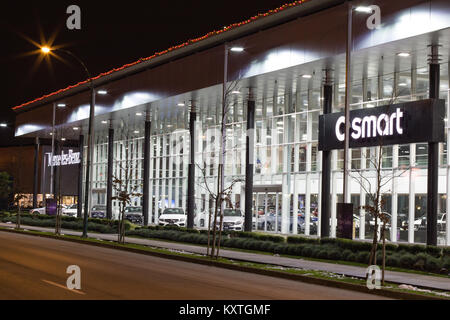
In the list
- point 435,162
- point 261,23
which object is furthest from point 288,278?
point 261,23

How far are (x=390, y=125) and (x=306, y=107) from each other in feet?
47.7

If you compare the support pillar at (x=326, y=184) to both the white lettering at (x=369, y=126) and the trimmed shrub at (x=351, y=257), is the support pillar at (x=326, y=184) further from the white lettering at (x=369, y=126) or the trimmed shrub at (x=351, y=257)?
the trimmed shrub at (x=351, y=257)

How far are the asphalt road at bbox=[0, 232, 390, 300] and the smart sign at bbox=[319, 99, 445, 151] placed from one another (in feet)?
27.0

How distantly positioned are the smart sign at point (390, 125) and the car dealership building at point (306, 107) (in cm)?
6

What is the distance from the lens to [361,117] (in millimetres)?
30062

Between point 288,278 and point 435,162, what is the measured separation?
31.4 ft

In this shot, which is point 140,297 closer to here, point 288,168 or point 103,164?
point 288,168

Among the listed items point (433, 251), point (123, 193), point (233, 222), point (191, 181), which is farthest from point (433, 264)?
point (191, 181)

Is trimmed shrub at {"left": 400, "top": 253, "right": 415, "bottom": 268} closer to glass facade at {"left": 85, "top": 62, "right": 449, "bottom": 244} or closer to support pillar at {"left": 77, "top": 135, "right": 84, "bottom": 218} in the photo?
glass facade at {"left": 85, "top": 62, "right": 449, "bottom": 244}

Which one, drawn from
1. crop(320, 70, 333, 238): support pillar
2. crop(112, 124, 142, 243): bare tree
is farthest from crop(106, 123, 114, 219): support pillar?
crop(320, 70, 333, 238): support pillar

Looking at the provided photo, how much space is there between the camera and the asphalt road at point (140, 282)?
47.6 ft

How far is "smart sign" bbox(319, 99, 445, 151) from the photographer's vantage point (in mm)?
26719

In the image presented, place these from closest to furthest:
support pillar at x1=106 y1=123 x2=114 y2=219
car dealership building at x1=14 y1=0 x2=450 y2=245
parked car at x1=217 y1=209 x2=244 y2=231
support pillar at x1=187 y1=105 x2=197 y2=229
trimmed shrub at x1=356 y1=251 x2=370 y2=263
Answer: trimmed shrub at x1=356 y1=251 x2=370 y2=263
car dealership building at x1=14 y1=0 x2=450 y2=245
support pillar at x1=187 y1=105 x2=197 y2=229
parked car at x1=217 y1=209 x2=244 y2=231
support pillar at x1=106 y1=123 x2=114 y2=219

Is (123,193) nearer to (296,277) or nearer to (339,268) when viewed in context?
(339,268)
